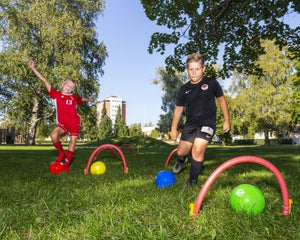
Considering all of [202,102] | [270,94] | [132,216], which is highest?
[270,94]

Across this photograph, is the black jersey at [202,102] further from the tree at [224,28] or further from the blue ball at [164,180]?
the tree at [224,28]

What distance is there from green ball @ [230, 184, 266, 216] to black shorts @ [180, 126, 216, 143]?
147cm

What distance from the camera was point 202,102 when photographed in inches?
176

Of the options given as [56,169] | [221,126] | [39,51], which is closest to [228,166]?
[56,169]

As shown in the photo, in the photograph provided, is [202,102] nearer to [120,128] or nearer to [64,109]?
[64,109]

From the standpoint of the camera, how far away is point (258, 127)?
39.3 metres

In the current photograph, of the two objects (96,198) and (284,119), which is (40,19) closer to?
(96,198)

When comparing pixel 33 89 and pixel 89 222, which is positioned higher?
pixel 33 89

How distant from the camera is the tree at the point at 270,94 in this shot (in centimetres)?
3716

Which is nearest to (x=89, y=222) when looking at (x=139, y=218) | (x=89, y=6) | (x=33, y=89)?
(x=139, y=218)

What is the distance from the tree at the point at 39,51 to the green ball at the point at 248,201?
72.6 feet

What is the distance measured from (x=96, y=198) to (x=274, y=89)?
3813 cm

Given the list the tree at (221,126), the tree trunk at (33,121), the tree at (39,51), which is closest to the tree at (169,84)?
the tree at (221,126)

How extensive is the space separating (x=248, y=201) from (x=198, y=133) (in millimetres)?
1745
